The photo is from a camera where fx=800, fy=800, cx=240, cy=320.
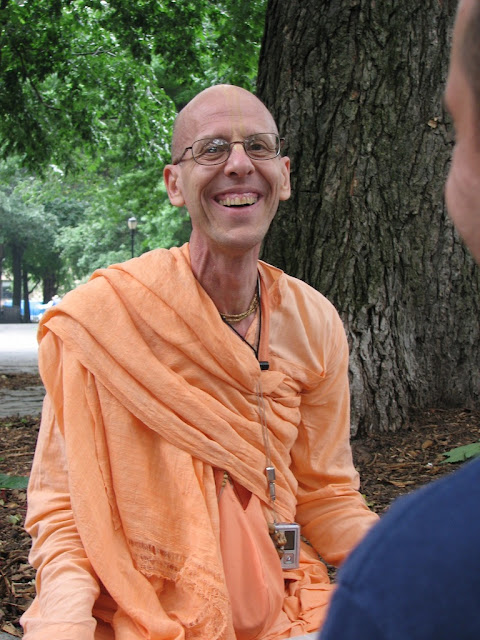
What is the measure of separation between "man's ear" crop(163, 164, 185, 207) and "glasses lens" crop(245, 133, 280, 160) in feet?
0.91

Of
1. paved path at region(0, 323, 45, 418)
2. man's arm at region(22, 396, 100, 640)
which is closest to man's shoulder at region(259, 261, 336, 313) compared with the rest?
man's arm at region(22, 396, 100, 640)

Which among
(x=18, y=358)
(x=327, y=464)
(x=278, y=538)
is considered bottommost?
(x=18, y=358)

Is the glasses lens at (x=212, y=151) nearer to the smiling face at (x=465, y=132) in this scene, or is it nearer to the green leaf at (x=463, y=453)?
the smiling face at (x=465, y=132)

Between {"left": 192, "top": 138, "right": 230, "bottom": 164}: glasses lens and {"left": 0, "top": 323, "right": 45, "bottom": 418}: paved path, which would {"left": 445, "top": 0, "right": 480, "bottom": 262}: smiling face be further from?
{"left": 0, "top": 323, "right": 45, "bottom": 418}: paved path

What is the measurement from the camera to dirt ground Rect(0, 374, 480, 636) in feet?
11.8

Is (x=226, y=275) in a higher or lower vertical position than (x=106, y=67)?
lower

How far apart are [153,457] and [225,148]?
3.37 ft

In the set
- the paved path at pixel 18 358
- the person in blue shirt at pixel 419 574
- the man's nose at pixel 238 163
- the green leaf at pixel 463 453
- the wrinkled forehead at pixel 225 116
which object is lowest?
the paved path at pixel 18 358

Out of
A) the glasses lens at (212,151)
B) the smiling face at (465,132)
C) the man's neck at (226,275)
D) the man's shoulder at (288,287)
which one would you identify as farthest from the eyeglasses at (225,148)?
the smiling face at (465,132)

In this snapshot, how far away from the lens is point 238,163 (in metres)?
2.59

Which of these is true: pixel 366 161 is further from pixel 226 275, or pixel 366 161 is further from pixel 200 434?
pixel 200 434

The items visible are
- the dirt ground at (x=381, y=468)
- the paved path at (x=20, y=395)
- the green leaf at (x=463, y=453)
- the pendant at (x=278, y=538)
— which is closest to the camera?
the pendant at (x=278, y=538)

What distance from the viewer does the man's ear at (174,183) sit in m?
2.78

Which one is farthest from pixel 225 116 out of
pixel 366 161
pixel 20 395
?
pixel 20 395
